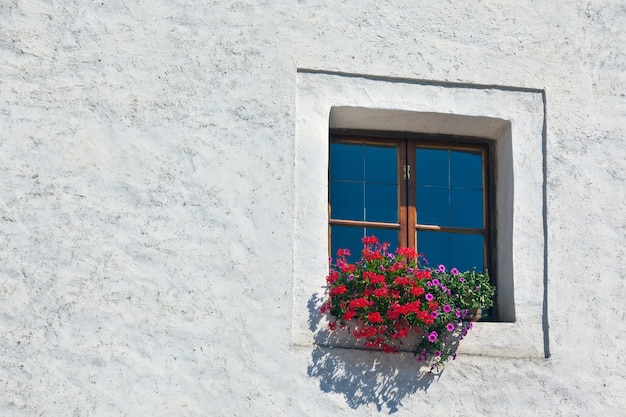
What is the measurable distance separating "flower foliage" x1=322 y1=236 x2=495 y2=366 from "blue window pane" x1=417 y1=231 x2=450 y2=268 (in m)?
0.33

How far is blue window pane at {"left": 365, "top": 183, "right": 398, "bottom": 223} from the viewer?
7.91 meters

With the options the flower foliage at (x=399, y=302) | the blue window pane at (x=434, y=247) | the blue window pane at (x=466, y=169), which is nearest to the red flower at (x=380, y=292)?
the flower foliage at (x=399, y=302)

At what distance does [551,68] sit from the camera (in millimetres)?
8023

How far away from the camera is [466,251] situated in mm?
7992

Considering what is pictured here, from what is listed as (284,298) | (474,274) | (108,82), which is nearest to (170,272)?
(284,298)

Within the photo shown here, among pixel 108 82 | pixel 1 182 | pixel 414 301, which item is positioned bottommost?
pixel 414 301

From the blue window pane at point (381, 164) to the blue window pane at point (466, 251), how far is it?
0.48 metres

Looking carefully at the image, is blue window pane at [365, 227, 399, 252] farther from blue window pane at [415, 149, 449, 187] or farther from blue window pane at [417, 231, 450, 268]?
blue window pane at [415, 149, 449, 187]

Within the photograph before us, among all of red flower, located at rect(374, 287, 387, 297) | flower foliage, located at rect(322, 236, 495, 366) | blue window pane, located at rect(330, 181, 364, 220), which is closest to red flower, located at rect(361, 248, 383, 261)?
flower foliage, located at rect(322, 236, 495, 366)

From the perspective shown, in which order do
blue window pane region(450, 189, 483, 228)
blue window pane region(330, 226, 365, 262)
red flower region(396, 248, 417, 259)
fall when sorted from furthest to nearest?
blue window pane region(450, 189, 483, 228)
blue window pane region(330, 226, 365, 262)
red flower region(396, 248, 417, 259)

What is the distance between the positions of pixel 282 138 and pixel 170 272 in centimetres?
95

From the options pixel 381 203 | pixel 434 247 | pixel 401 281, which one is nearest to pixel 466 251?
pixel 434 247

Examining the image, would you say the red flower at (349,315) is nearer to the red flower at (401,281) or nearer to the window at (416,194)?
the red flower at (401,281)

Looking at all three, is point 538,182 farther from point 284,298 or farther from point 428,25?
point 284,298
